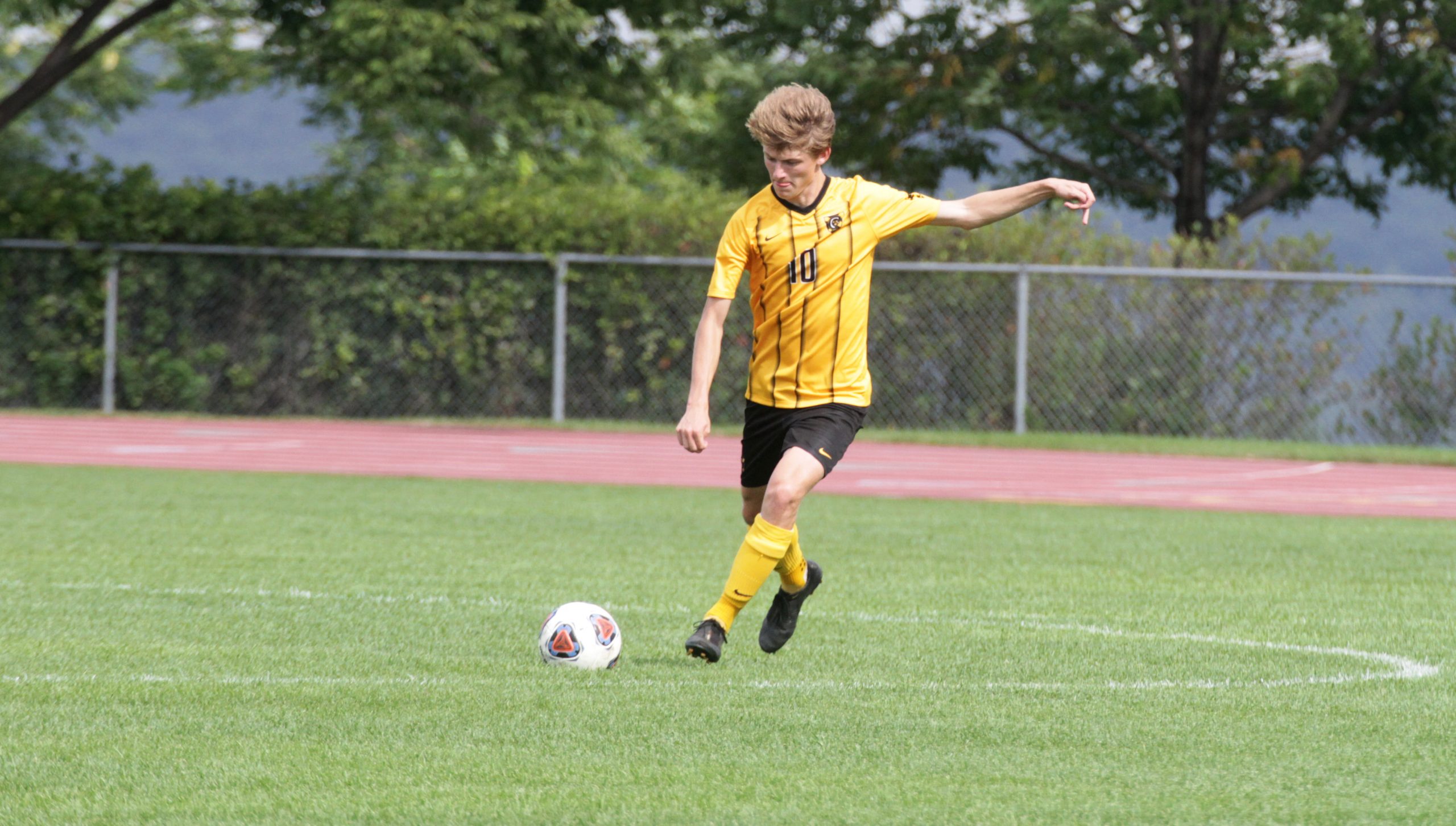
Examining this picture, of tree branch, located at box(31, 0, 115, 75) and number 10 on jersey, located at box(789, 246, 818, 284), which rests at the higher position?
tree branch, located at box(31, 0, 115, 75)

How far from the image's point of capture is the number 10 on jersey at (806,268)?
20.6 feet

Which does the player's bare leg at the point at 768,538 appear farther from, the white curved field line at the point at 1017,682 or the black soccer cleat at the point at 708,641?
the white curved field line at the point at 1017,682

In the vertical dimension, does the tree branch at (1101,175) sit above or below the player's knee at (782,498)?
above

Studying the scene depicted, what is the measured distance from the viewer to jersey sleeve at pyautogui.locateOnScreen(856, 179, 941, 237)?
6449mm

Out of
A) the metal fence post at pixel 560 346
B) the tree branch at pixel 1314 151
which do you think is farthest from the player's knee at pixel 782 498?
the tree branch at pixel 1314 151

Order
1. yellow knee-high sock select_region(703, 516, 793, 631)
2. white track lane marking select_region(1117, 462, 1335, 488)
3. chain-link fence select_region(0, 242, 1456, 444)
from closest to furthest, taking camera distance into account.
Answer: yellow knee-high sock select_region(703, 516, 793, 631) < white track lane marking select_region(1117, 462, 1335, 488) < chain-link fence select_region(0, 242, 1456, 444)

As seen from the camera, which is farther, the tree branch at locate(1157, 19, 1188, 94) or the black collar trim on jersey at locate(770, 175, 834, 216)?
the tree branch at locate(1157, 19, 1188, 94)

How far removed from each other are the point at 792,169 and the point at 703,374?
77 centimetres

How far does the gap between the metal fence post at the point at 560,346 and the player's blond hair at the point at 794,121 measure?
46.1 ft

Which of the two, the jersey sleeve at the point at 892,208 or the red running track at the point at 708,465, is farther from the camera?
the red running track at the point at 708,465

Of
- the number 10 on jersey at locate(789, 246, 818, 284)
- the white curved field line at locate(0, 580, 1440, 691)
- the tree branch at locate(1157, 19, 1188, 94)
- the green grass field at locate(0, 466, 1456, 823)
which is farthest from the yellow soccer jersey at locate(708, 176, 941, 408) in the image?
the tree branch at locate(1157, 19, 1188, 94)

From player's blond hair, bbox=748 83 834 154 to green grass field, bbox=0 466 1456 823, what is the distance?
1.75 m

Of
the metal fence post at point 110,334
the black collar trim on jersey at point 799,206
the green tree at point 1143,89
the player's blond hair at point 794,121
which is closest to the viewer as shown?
the player's blond hair at point 794,121

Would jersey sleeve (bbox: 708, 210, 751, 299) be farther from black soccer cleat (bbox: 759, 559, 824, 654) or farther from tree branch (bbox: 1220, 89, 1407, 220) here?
tree branch (bbox: 1220, 89, 1407, 220)
